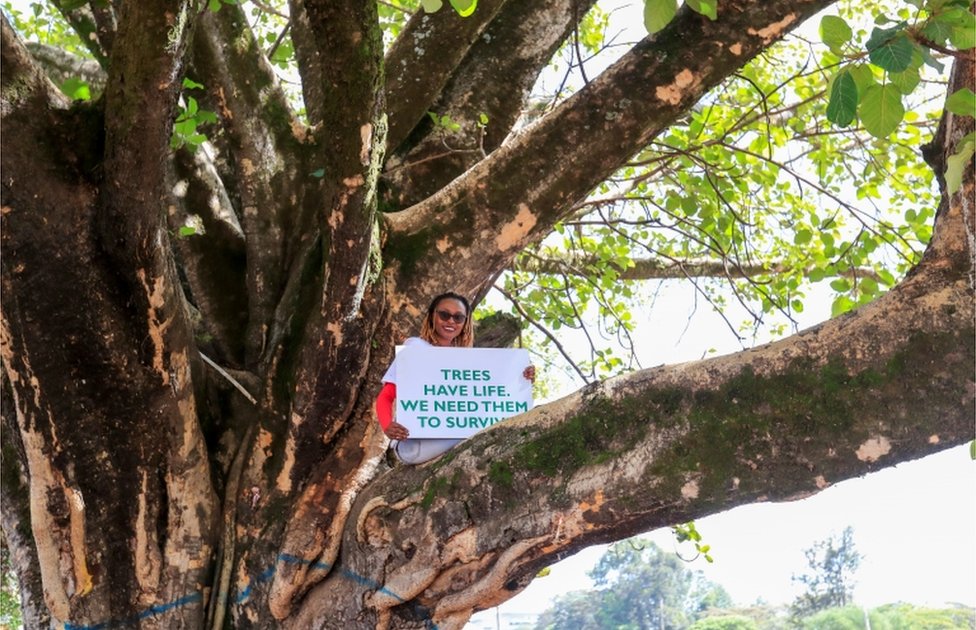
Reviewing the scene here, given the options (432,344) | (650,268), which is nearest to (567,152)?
(432,344)

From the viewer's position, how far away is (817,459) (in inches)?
93.1

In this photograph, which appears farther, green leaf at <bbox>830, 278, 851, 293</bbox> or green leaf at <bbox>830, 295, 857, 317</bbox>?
green leaf at <bbox>830, 278, 851, 293</bbox>

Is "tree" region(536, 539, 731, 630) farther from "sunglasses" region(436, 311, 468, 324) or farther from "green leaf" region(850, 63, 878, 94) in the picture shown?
"green leaf" region(850, 63, 878, 94)

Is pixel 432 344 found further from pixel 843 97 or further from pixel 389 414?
pixel 843 97

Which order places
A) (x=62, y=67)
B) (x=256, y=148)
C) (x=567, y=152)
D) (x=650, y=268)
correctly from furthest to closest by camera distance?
(x=650, y=268)
(x=62, y=67)
(x=256, y=148)
(x=567, y=152)

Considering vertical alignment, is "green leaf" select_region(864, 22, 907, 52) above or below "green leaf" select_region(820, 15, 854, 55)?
below

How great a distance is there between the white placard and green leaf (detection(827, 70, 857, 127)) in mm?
1548

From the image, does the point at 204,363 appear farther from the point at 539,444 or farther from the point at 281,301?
the point at 539,444

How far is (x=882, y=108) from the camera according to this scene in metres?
1.90

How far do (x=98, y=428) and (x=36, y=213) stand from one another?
2.44ft

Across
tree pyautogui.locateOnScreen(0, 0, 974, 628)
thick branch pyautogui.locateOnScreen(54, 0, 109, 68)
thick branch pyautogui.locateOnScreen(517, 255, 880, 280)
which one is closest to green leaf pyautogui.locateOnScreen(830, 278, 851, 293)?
tree pyautogui.locateOnScreen(0, 0, 974, 628)

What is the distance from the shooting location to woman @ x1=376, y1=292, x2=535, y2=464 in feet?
10.2

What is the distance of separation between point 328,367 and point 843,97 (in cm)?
190

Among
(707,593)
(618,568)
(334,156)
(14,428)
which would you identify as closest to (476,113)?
(334,156)
